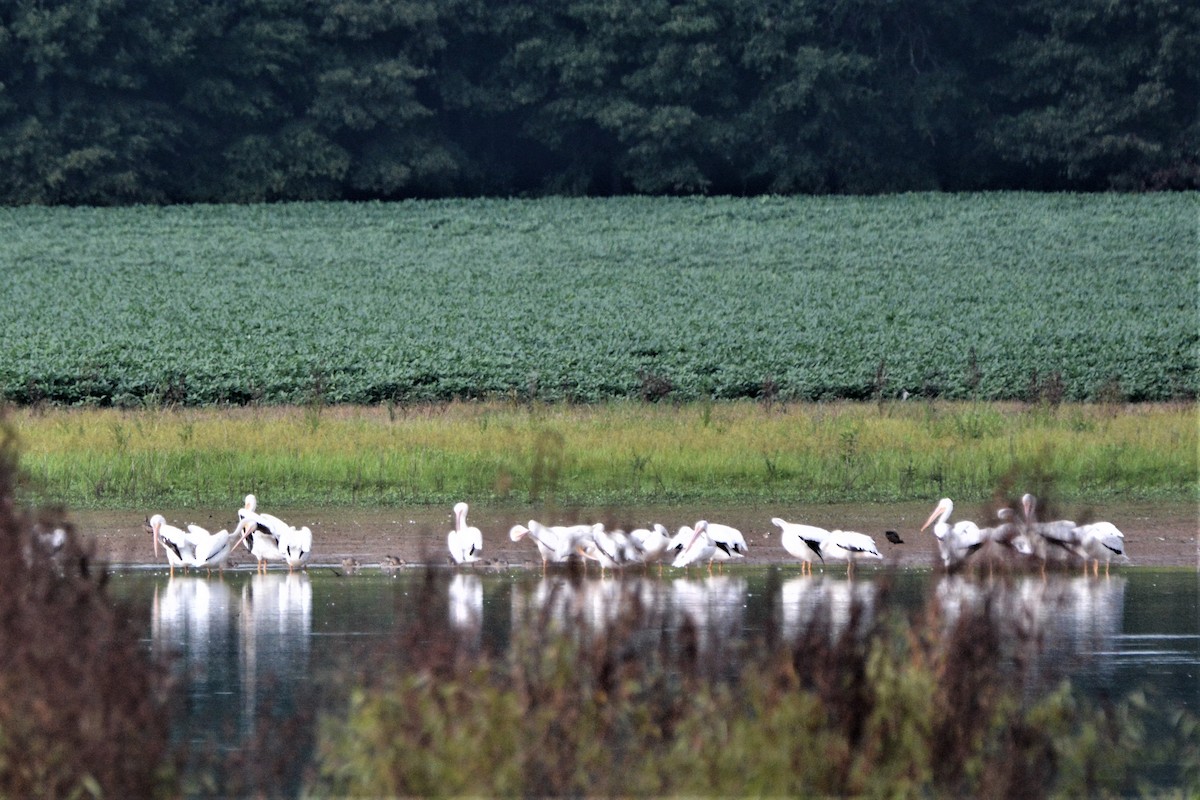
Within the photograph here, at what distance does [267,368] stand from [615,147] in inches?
1375

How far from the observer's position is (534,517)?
18.2m

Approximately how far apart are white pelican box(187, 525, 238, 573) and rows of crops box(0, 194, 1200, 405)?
11.4 meters

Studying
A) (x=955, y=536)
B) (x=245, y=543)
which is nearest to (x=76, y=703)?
(x=245, y=543)

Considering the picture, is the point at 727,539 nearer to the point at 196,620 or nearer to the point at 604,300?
the point at 196,620

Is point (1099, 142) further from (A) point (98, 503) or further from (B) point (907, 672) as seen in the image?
(B) point (907, 672)

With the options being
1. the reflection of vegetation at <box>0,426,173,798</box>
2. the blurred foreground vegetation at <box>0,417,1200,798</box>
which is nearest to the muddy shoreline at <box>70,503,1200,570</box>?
the reflection of vegetation at <box>0,426,173,798</box>

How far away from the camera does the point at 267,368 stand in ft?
97.3

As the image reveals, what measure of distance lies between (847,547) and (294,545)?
4.83 meters

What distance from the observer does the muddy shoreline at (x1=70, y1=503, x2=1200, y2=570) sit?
16.8 meters

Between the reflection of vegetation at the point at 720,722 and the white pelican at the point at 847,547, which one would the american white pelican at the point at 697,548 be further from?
the reflection of vegetation at the point at 720,722

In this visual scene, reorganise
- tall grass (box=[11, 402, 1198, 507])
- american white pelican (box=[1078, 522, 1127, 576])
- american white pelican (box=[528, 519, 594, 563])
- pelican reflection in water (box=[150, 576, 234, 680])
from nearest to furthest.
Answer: pelican reflection in water (box=[150, 576, 234, 680]) → american white pelican (box=[1078, 522, 1127, 576]) → american white pelican (box=[528, 519, 594, 563]) → tall grass (box=[11, 402, 1198, 507])

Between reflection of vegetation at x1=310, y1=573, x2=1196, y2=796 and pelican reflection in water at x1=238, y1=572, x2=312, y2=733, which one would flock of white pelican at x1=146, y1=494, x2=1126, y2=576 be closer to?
pelican reflection in water at x1=238, y1=572, x2=312, y2=733

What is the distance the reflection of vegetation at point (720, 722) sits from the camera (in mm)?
5691

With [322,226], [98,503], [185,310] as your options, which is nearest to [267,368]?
[185,310]
